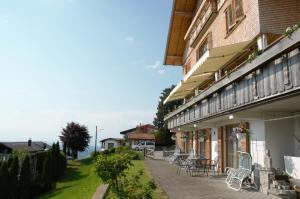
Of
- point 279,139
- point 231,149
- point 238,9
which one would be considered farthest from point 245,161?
point 238,9

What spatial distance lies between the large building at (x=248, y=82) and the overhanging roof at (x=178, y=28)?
2990 millimetres

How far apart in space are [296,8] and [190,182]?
839cm

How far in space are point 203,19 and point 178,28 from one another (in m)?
6.75

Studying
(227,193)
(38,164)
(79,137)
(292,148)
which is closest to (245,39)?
(292,148)

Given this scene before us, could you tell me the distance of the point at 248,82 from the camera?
366 inches

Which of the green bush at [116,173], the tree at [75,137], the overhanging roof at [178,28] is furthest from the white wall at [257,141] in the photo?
the tree at [75,137]

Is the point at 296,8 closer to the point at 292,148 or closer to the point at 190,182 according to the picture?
the point at 292,148

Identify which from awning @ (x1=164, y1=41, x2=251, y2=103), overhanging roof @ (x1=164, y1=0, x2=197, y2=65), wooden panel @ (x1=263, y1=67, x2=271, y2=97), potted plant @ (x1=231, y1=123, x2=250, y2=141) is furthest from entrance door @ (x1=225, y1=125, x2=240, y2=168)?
overhanging roof @ (x1=164, y1=0, x2=197, y2=65)

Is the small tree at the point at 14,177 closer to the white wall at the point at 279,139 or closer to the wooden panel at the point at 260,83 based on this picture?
the white wall at the point at 279,139

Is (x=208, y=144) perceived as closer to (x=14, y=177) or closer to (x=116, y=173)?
(x=116, y=173)

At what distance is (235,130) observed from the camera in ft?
43.7

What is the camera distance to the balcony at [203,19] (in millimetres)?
18547

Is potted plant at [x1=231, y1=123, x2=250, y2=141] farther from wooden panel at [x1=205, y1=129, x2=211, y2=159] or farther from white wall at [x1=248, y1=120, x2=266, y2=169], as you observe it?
wooden panel at [x1=205, y1=129, x2=211, y2=159]

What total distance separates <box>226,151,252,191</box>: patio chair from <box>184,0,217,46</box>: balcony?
29.6ft
